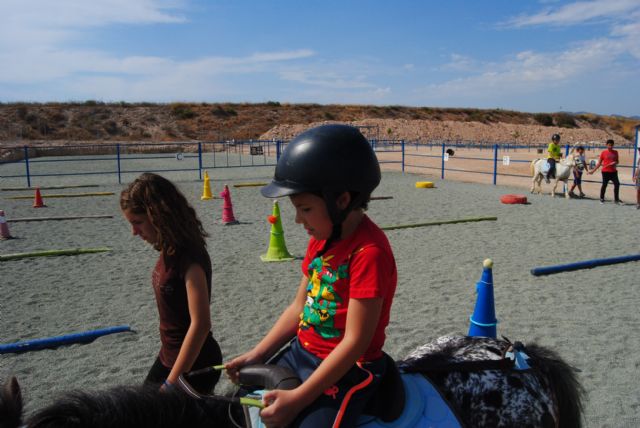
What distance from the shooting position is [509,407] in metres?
1.56

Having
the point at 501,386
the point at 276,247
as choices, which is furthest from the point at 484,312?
the point at 276,247

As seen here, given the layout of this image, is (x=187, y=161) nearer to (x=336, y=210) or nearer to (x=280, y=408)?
(x=336, y=210)

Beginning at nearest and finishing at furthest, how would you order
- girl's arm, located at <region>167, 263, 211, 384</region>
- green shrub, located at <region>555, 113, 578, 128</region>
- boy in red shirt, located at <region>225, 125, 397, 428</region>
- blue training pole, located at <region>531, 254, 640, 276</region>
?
boy in red shirt, located at <region>225, 125, 397, 428</region> → girl's arm, located at <region>167, 263, 211, 384</region> → blue training pole, located at <region>531, 254, 640, 276</region> → green shrub, located at <region>555, 113, 578, 128</region>

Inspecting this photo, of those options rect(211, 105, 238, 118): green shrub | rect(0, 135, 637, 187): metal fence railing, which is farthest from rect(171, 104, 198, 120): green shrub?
rect(0, 135, 637, 187): metal fence railing

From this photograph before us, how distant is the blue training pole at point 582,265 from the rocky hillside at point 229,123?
44.9 metres

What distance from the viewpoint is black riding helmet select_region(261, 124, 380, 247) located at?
55.5 inches

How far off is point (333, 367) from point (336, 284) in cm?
25

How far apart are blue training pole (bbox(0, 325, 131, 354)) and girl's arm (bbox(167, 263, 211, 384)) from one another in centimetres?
267

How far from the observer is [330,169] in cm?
141

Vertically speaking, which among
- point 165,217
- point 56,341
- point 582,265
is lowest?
point 56,341

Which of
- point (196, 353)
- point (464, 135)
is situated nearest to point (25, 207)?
point (196, 353)

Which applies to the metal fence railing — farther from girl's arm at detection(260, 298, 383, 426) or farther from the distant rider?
girl's arm at detection(260, 298, 383, 426)

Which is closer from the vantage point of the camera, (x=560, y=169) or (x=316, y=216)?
(x=316, y=216)

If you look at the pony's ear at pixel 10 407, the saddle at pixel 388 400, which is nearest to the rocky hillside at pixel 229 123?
the saddle at pixel 388 400
